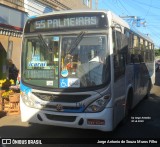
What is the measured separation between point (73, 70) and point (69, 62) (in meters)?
0.20

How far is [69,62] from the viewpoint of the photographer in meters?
7.23

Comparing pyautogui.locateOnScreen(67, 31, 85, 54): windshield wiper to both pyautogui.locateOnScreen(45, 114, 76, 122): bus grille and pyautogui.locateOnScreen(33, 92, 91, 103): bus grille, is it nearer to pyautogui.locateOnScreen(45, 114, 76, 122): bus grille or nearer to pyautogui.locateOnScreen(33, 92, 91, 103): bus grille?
pyautogui.locateOnScreen(33, 92, 91, 103): bus grille

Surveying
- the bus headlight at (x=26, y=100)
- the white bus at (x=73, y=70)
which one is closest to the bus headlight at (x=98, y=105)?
the white bus at (x=73, y=70)

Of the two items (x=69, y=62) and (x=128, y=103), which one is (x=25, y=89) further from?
(x=128, y=103)

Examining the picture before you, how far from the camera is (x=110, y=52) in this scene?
7094 mm

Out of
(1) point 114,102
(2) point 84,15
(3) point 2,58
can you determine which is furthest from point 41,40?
(3) point 2,58

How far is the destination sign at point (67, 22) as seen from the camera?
23.7ft

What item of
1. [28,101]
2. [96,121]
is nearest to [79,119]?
[96,121]

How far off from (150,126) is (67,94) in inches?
121

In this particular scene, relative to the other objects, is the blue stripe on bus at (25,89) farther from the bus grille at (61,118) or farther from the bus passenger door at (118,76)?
the bus passenger door at (118,76)

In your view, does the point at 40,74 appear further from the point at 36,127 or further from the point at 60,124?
the point at 36,127

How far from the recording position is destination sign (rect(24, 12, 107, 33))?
23.7 ft

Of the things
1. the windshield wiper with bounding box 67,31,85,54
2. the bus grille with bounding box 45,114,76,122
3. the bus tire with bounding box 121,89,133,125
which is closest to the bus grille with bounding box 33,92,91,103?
the bus grille with bounding box 45,114,76,122

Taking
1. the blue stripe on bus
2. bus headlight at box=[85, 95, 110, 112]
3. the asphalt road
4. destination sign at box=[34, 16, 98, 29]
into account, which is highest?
destination sign at box=[34, 16, 98, 29]
